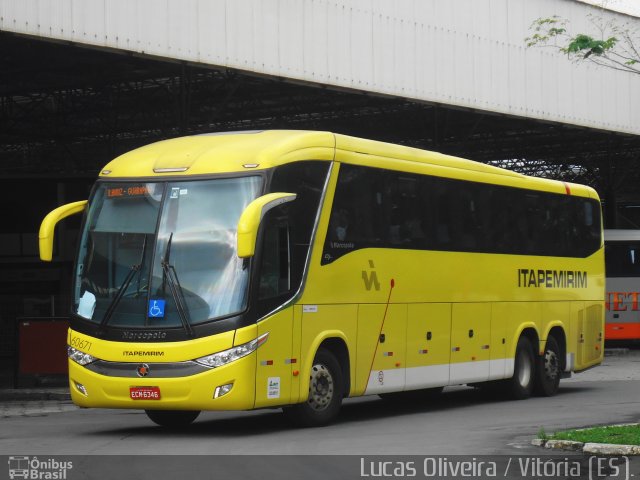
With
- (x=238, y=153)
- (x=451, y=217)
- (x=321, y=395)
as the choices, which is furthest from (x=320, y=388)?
(x=451, y=217)

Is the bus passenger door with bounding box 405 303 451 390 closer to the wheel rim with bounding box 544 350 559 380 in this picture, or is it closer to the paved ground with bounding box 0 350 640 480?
the paved ground with bounding box 0 350 640 480

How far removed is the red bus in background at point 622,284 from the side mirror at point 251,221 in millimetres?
26200

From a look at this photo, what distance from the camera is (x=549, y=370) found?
21.9 metres

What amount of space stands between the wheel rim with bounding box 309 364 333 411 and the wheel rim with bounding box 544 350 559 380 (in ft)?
23.5

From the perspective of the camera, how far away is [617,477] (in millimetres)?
10492

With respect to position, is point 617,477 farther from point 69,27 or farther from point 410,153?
point 69,27

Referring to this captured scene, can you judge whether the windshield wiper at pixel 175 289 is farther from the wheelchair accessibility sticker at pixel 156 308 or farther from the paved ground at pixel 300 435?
the paved ground at pixel 300 435

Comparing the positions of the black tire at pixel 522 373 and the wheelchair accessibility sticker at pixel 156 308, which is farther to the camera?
the black tire at pixel 522 373

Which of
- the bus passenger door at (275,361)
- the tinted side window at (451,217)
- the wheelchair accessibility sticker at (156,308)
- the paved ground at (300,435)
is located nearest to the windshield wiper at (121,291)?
the wheelchair accessibility sticker at (156,308)

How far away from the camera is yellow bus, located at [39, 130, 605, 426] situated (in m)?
14.2

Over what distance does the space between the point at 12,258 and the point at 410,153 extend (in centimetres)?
2548

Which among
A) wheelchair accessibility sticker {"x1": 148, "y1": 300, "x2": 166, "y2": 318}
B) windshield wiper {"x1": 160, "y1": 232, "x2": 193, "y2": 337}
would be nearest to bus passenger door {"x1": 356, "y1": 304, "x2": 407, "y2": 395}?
windshield wiper {"x1": 160, "y1": 232, "x2": 193, "y2": 337}

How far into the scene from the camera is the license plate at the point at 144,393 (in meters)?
14.1

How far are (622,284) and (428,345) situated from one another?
2231cm
